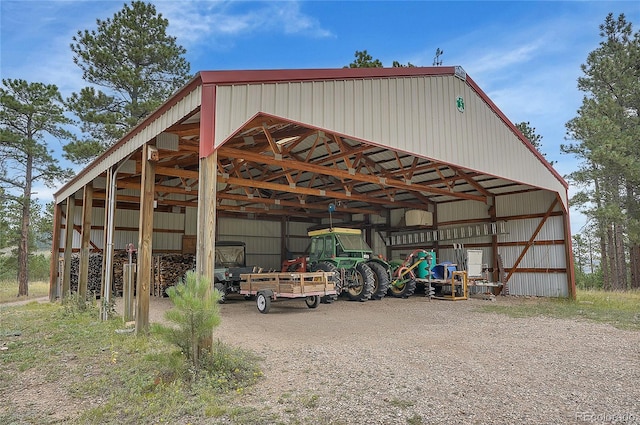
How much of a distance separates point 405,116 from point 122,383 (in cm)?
642

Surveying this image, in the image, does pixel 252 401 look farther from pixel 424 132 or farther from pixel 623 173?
pixel 623 173

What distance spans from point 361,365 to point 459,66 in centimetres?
762

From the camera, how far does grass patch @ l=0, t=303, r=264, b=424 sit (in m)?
3.68

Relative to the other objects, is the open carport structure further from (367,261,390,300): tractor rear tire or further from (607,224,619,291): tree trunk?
(607,224,619,291): tree trunk

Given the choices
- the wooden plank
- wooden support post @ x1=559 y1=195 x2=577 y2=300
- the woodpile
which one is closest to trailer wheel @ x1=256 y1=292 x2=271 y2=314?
the wooden plank

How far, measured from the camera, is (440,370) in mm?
4703

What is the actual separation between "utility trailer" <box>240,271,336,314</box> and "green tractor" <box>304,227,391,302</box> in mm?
1316

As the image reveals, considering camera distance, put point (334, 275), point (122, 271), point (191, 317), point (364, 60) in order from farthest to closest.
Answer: point (364, 60)
point (122, 271)
point (334, 275)
point (191, 317)

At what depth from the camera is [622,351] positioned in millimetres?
5863

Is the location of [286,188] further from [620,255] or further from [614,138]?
[620,255]

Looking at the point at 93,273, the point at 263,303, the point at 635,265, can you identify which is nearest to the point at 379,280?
the point at 263,303

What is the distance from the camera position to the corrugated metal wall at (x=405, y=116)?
6188mm

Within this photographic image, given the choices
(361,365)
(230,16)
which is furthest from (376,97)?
(361,365)

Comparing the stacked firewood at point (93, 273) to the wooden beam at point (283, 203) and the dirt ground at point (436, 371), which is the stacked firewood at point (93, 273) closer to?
the wooden beam at point (283, 203)
